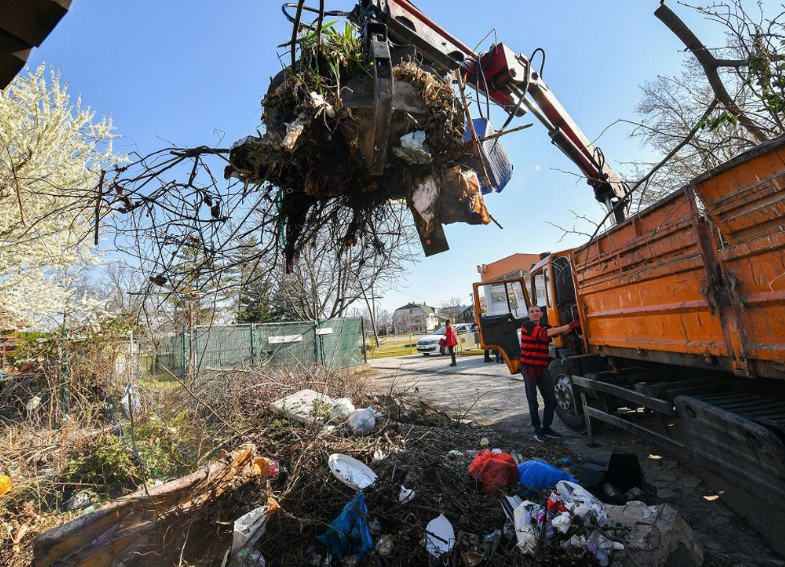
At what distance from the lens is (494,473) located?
134 inches

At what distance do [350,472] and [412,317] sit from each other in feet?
273

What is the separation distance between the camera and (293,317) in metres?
20.4

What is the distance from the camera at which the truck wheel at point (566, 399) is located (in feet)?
18.9

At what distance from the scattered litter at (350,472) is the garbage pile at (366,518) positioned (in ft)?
0.04

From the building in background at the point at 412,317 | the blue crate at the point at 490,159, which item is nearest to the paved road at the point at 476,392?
the blue crate at the point at 490,159

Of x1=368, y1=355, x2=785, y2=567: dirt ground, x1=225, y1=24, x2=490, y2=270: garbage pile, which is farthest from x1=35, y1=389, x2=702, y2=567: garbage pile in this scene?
x1=225, y1=24, x2=490, y2=270: garbage pile

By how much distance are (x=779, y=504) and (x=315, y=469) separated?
326 cm

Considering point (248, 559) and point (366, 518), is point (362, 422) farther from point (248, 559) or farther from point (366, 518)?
point (248, 559)

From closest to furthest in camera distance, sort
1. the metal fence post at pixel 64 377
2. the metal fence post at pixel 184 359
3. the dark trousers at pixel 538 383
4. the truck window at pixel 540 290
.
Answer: the dark trousers at pixel 538 383, the metal fence post at pixel 64 377, the truck window at pixel 540 290, the metal fence post at pixel 184 359

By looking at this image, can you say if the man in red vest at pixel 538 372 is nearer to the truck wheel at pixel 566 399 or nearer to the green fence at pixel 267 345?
the truck wheel at pixel 566 399

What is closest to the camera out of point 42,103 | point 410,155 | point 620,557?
point 620,557

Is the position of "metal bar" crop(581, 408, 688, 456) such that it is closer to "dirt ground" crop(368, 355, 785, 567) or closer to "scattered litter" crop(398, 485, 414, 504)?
"dirt ground" crop(368, 355, 785, 567)

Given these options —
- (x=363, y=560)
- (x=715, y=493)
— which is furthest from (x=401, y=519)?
(x=715, y=493)

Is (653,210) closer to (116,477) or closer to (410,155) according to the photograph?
(410,155)
